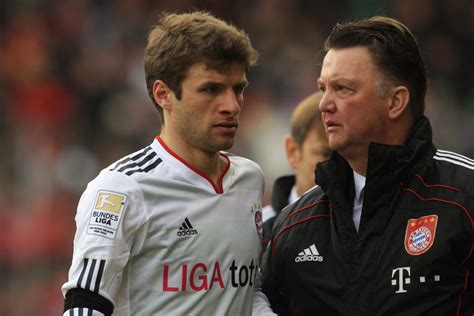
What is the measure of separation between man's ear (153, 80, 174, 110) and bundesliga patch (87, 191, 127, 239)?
540 millimetres

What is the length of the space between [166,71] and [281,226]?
3.03ft

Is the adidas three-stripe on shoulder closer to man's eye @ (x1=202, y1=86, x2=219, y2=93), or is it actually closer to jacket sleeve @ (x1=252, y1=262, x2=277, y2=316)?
man's eye @ (x1=202, y1=86, x2=219, y2=93)

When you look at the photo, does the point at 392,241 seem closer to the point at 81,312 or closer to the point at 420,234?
the point at 420,234

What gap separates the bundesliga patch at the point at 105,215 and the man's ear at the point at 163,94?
1.77 ft

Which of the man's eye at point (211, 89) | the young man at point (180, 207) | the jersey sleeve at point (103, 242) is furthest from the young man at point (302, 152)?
the jersey sleeve at point (103, 242)

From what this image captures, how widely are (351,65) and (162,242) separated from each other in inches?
43.0

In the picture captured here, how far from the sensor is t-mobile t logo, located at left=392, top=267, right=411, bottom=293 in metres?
3.96

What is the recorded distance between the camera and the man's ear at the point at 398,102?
4227 mm

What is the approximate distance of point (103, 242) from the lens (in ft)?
12.4

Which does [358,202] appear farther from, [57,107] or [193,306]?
[57,107]

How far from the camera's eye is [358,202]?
14.0 feet

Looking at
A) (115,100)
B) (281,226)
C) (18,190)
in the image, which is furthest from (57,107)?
(281,226)

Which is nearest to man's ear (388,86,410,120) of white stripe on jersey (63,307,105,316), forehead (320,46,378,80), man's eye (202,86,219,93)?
forehead (320,46,378,80)

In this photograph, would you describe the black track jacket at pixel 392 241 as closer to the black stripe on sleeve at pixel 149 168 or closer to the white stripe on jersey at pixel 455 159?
the white stripe on jersey at pixel 455 159
